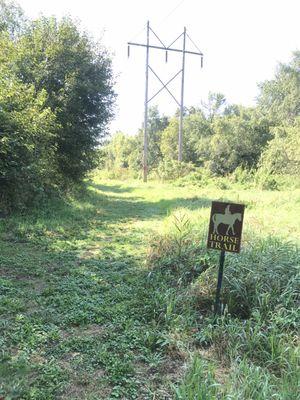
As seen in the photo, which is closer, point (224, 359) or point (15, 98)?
point (224, 359)

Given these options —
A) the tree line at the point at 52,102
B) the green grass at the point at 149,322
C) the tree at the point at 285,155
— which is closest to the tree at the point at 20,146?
the tree line at the point at 52,102

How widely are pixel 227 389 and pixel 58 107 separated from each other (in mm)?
10557

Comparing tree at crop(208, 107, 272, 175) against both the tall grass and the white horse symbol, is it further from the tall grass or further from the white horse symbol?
the white horse symbol

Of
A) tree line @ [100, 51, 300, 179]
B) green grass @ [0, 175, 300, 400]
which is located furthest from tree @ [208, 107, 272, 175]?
green grass @ [0, 175, 300, 400]

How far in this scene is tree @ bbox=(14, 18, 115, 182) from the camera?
37.5ft

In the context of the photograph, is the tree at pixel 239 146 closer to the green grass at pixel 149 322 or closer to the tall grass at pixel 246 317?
the green grass at pixel 149 322

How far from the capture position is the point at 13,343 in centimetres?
322

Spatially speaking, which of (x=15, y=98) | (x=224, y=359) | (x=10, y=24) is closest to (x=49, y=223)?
(x=15, y=98)

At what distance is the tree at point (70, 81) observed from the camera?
37.5 feet

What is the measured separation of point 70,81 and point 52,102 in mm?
972

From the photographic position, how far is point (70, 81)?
11.6m

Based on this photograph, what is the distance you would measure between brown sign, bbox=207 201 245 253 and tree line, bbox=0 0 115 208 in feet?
17.6

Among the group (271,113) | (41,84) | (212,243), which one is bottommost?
→ (212,243)

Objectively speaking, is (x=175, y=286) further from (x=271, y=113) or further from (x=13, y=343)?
(x=271, y=113)
